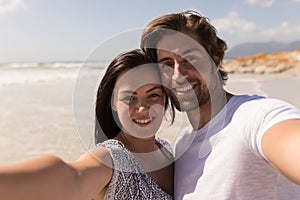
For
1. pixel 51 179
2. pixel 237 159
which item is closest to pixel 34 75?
pixel 237 159

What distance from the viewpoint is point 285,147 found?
1323 millimetres

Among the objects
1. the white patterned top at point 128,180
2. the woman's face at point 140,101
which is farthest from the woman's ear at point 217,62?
the white patterned top at point 128,180

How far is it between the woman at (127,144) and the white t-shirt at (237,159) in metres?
0.19

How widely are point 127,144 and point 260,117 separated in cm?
74

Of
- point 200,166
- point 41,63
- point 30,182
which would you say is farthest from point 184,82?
point 41,63

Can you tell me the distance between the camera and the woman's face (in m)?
1.92

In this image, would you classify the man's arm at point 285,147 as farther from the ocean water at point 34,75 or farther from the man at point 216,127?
the ocean water at point 34,75

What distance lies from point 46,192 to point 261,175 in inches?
32.6

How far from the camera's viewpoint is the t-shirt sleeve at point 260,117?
141 centimetres

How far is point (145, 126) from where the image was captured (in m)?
1.95

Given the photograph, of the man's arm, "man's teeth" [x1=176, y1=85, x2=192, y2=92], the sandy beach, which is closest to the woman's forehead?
"man's teeth" [x1=176, y1=85, x2=192, y2=92]

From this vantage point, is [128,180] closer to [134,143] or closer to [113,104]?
[134,143]

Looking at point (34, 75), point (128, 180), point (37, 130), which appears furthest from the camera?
point (34, 75)

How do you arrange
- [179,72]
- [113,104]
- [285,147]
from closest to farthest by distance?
1. [285,147]
2. [179,72]
3. [113,104]
